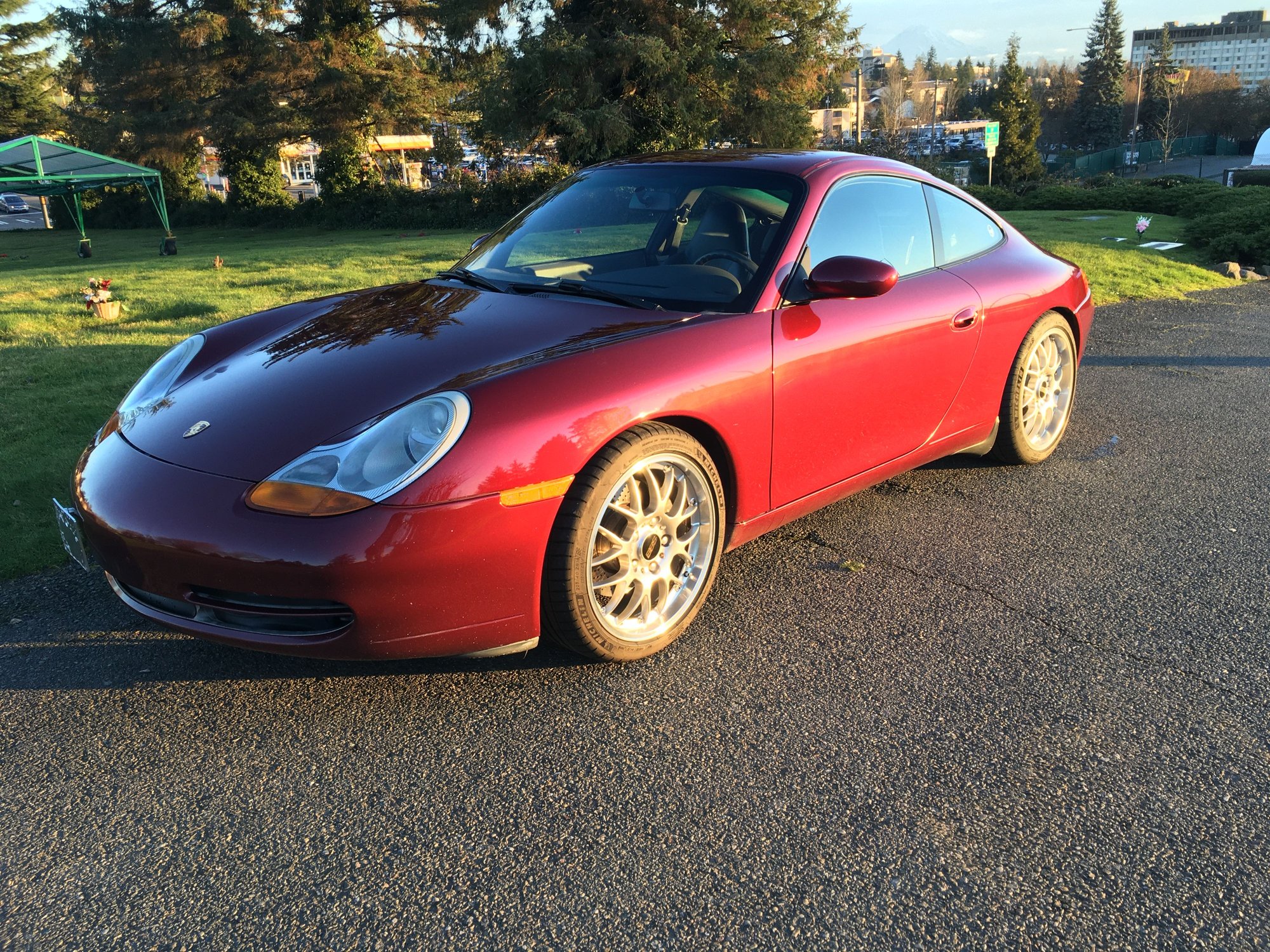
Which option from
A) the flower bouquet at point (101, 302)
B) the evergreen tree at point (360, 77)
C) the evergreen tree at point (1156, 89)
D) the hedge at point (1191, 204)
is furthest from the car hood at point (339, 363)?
the evergreen tree at point (1156, 89)

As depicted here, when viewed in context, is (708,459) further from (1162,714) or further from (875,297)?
(1162,714)

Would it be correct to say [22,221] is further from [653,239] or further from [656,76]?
[653,239]

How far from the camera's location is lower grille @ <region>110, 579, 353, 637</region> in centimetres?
247

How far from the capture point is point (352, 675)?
2.86 metres

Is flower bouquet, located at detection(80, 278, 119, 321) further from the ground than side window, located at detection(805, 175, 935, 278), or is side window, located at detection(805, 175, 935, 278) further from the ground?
side window, located at detection(805, 175, 935, 278)

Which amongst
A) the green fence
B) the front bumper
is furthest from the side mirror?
the green fence

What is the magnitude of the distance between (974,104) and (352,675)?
116 meters

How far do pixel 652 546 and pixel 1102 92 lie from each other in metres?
85.7

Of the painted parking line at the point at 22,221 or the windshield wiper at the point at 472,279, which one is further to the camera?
the painted parking line at the point at 22,221

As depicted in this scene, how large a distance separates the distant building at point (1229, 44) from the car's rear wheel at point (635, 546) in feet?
522

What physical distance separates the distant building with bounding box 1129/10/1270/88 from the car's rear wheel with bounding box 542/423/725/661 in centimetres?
15918

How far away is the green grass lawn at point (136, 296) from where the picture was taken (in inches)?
186

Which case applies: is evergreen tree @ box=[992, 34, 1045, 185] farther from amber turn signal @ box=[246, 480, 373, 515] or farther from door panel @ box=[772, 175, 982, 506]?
amber turn signal @ box=[246, 480, 373, 515]

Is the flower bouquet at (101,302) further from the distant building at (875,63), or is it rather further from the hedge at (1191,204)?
the distant building at (875,63)
